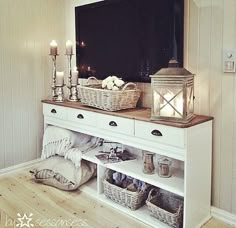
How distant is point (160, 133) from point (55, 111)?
130 centimetres

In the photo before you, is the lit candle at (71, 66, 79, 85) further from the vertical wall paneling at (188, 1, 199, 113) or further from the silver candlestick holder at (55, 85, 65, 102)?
the vertical wall paneling at (188, 1, 199, 113)

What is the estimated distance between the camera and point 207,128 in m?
2.15

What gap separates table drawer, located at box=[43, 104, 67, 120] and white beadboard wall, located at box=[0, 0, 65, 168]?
8.1 inches

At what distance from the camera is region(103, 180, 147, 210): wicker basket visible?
7.65 feet

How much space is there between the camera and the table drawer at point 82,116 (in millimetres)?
2571

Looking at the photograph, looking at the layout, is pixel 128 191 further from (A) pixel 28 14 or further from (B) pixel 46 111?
(A) pixel 28 14

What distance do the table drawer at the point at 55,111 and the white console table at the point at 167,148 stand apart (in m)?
0.26

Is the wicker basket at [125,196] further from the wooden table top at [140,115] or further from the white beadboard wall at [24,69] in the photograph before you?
the white beadboard wall at [24,69]

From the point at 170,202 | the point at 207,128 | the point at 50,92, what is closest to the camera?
the point at 207,128

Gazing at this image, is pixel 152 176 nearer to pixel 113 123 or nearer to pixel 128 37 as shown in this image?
pixel 113 123

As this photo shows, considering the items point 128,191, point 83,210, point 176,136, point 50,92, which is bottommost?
point 83,210

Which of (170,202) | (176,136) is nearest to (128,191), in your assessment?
(170,202)

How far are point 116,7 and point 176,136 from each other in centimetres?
134

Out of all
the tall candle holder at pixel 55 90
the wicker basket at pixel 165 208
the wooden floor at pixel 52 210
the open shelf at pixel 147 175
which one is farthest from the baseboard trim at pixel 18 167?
the wicker basket at pixel 165 208
